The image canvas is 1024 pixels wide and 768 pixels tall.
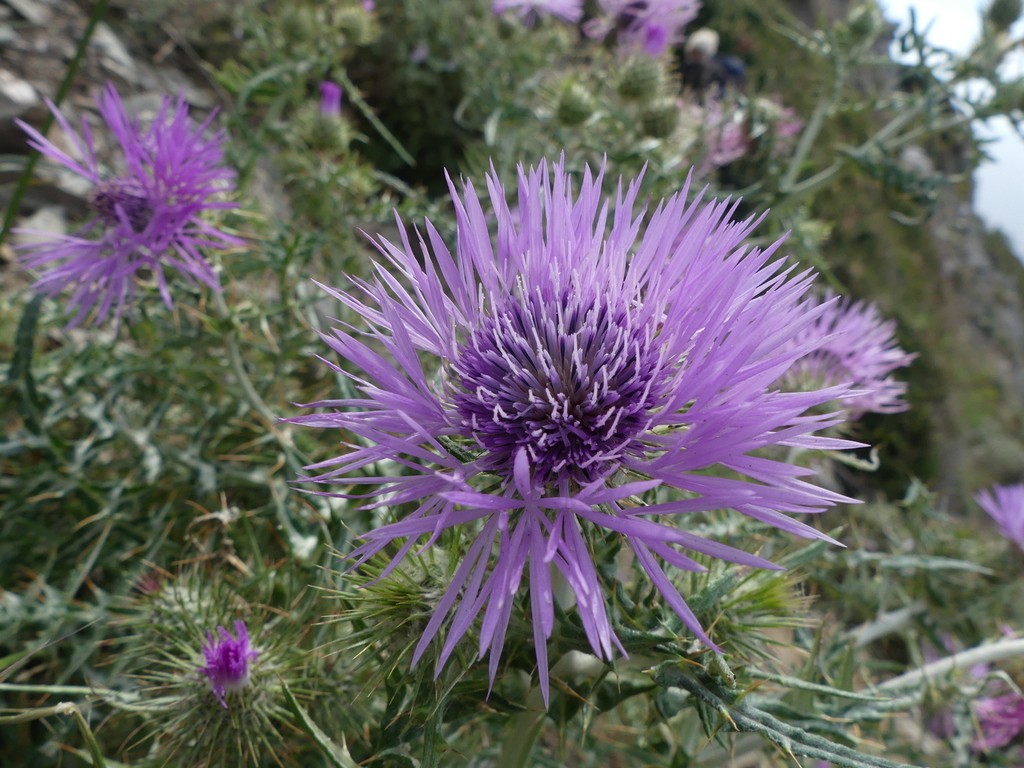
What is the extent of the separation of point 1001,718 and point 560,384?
1920 mm

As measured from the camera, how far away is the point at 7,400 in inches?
91.5

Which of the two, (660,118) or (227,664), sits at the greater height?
(660,118)

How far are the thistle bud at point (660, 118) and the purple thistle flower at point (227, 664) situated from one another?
238 cm

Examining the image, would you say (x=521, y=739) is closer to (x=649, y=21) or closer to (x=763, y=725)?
(x=763, y=725)

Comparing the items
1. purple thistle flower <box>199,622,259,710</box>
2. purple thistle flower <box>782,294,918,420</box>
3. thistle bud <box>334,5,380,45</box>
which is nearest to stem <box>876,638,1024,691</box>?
purple thistle flower <box>782,294,918,420</box>

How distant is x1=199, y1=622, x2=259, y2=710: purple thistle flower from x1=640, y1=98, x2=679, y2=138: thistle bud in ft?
7.79

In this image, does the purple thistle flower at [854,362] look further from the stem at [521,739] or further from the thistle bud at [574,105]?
the stem at [521,739]

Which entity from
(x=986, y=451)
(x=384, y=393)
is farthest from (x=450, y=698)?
(x=986, y=451)

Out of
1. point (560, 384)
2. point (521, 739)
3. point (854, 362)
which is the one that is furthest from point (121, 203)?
point (854, 362)

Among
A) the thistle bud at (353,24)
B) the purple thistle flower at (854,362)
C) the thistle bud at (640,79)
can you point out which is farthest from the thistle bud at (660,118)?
the thistle bud at (353,24)

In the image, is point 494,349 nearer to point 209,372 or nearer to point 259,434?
point 259,434

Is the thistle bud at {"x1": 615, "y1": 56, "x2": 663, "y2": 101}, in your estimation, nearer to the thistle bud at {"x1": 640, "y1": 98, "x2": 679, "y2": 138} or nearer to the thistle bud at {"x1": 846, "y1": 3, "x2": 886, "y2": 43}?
the thistle bud at {"x1": 640, "y1": 98, "x2": 679, "y2": 138}

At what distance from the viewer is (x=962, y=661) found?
5.62ft

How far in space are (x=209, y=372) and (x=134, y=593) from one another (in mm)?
825
